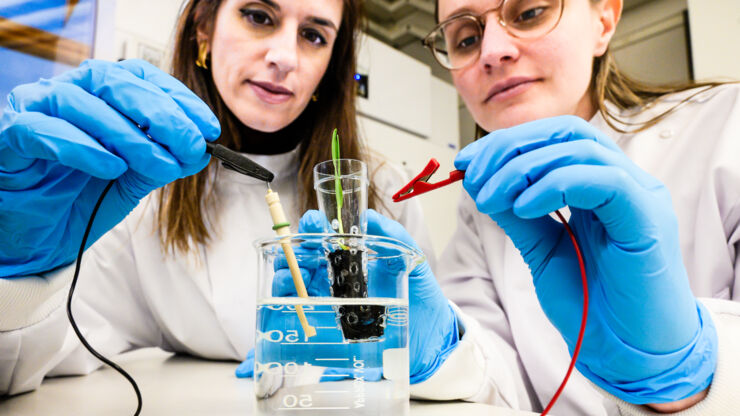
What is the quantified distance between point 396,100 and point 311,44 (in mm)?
2008

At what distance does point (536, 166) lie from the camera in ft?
1.98

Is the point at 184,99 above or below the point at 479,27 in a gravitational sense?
below

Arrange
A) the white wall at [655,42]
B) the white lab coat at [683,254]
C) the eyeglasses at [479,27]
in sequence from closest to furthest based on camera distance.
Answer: the white lab coat at [683,254] → the eyeglasses at [479,27] → the white wall at [655,42]

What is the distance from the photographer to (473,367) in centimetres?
78

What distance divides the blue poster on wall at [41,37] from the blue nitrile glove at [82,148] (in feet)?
3.66

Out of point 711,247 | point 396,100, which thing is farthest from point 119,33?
point 711,247

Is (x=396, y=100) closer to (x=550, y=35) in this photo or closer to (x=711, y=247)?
(x=550, y=35)

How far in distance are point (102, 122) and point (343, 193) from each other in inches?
14.5

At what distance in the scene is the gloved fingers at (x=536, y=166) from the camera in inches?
23.6

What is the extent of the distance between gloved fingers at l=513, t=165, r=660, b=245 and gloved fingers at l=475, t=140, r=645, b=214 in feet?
0.07

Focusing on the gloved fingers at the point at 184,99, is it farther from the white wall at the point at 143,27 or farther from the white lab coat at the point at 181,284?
the white wall at the point at 143,27

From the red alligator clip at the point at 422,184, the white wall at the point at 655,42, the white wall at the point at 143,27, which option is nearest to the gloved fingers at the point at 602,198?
the red alligator clip at the point at 422,184

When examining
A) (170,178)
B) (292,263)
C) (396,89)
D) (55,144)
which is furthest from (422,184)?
(396,89)

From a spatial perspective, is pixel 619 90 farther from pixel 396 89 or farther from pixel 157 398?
pixel 396 89
